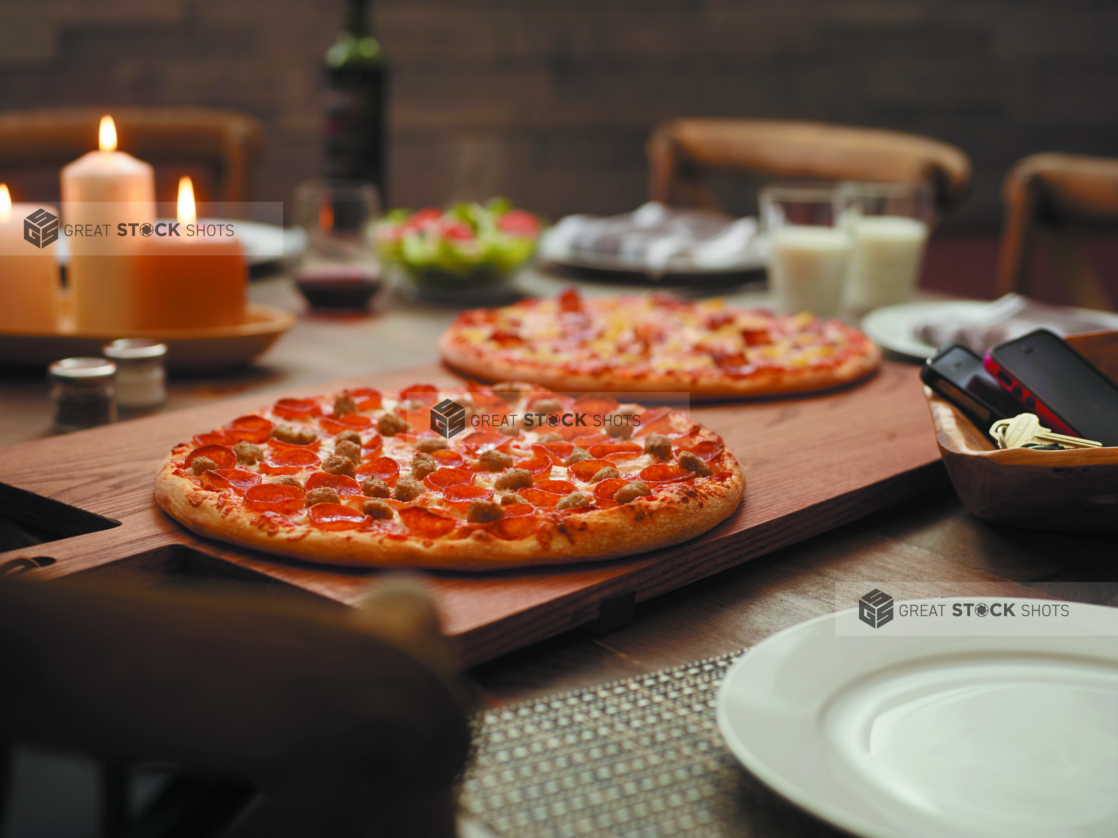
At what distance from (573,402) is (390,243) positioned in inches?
32.5

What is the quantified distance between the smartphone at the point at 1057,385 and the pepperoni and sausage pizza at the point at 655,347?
0.43 m

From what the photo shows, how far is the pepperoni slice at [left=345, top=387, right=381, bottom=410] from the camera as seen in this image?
1.25 metres

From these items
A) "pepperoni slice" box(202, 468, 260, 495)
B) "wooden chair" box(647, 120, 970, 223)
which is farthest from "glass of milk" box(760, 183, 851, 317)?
"pepperoni slice" box(202, 468, 260, 495)

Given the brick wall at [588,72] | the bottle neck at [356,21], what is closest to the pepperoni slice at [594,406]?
the bottle neck at [356,21]

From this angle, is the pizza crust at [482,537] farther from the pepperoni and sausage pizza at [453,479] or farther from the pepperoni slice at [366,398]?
the pepperoni slice at [366,398]

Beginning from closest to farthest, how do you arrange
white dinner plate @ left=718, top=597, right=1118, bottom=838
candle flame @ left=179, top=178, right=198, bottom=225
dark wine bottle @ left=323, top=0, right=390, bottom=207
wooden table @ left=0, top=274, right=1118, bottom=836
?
white dinner plate @ left=718, top=597, right=1118, bottom=838 < wooden table @ left=0, top=274, right=1118, bottom=836 < candle flame @ left=179, top=178, right=198, bottom=225 < dark wine bottle @ left=323, top=0, right=390, bottom=207

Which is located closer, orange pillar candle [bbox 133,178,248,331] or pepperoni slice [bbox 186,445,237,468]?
pepperoni slice [bbox 186,445,237,468]

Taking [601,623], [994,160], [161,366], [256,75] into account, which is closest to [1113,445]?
[601,623]

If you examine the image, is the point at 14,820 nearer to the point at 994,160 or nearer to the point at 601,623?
the point at 601,623

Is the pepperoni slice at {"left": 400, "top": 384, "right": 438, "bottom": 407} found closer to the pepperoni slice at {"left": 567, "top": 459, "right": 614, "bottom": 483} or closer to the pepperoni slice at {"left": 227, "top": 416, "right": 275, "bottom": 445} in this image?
the pepperoni slice at {"left": 227, "top": 416, "right": 275, "bottom": 445}

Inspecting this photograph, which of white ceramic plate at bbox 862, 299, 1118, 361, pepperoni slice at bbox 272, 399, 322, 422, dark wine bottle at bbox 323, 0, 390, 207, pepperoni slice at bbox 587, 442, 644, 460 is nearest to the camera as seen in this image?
pepperoni slice at bbox 587, 442, 644, 460

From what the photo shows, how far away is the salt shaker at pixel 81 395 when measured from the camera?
124 cm

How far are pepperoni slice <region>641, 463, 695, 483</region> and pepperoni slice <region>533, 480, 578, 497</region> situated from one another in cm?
8

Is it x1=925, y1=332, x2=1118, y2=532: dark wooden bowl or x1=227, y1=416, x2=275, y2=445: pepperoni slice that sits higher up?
x1=925, y1=332, x2=1118, y2=532: dark wooden bowl
